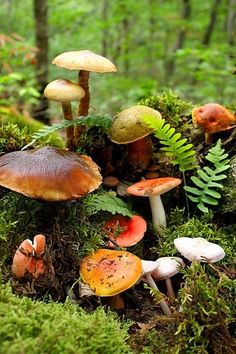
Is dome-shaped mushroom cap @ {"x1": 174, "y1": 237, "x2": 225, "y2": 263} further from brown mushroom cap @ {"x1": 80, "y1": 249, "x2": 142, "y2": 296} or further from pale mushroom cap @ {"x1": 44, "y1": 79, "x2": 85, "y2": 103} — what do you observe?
pale mushroom cap @ {"x1": 44, "y1": 79, "x2": 85, "y2": 103}

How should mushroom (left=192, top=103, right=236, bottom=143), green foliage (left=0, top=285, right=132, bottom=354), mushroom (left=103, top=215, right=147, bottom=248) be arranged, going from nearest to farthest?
1. green foliage (left=0, top=285, right=132, bottom=354)
2. mushroom (left=103, top=215, right=147, bottom=248)
3. mushroom (left=192, top=103, right=236, bottom=143)

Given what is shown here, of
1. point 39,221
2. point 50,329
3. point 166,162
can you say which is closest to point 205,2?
point 166,162

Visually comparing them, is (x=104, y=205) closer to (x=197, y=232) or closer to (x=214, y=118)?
(x=197, y=232)

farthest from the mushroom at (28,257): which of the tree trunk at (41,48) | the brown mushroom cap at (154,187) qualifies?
the tree trunk at (41,48)

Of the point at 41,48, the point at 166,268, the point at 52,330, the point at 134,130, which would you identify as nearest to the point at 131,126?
the point at 134,130

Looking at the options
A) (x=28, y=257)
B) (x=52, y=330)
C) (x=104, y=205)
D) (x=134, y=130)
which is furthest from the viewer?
(x=134, y=130)

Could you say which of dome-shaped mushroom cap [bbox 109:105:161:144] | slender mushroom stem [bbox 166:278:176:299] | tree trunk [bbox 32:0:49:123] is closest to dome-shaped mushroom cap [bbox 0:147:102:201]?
dome-shaped mushroom cap [bbox 109:105:161:144]
